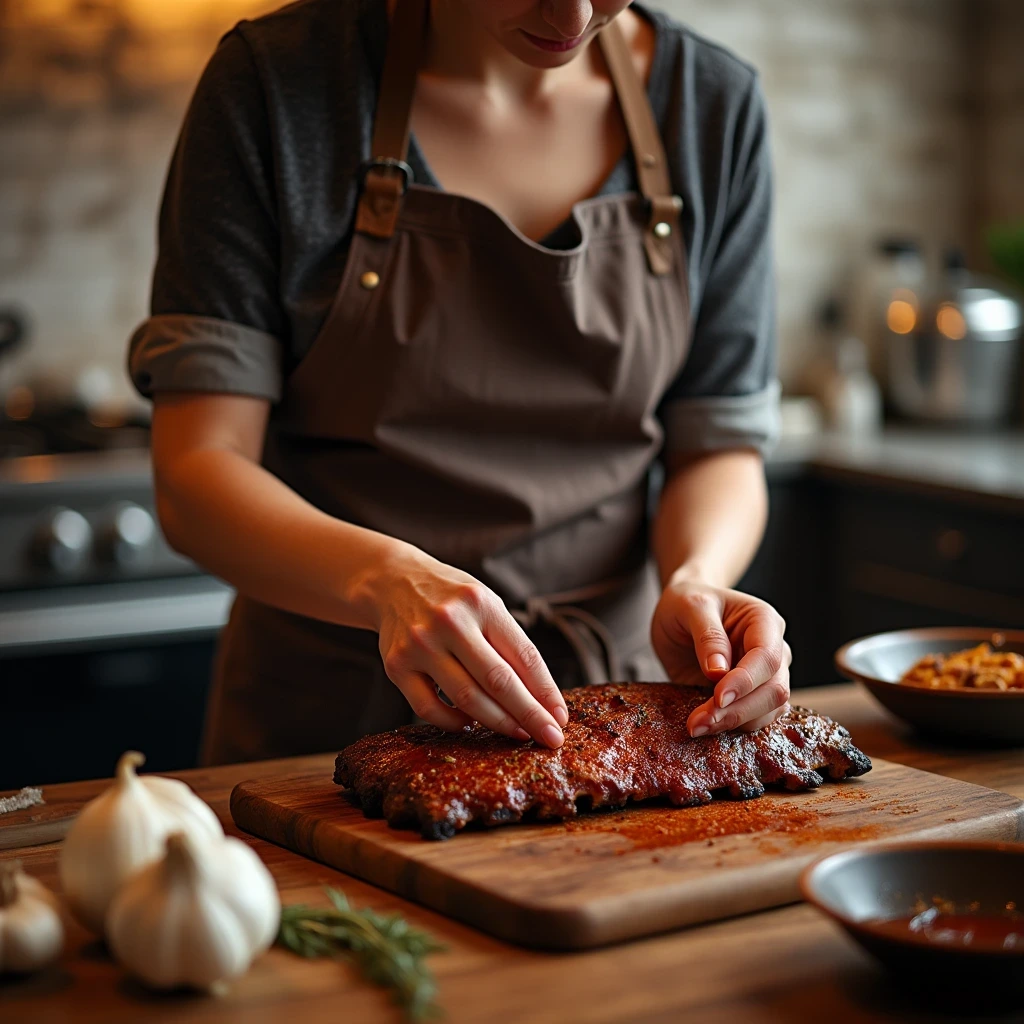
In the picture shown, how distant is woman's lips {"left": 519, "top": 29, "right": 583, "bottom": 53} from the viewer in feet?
4.06

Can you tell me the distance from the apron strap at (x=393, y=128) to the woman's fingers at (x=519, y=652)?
1.69ft

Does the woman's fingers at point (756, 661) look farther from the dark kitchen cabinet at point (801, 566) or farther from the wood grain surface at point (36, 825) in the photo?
the dark kitchen cabinet at point (801, 566)

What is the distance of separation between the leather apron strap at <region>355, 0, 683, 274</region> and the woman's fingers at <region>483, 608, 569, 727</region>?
51 centimetres

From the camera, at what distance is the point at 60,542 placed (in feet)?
7.80

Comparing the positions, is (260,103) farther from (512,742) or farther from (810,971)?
(810,971)

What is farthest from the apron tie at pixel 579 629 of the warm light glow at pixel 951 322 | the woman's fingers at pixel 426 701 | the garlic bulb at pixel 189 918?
the warm light glow at pixel 951 322

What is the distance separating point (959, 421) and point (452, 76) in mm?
2148

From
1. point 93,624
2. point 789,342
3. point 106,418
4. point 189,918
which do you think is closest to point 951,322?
point 789,342

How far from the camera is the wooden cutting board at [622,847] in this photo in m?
0.87

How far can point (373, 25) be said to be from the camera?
146cm

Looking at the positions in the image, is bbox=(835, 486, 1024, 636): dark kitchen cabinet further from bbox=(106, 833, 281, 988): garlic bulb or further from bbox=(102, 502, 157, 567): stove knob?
bbox=(106, 833, 281, 988): garlic bulb

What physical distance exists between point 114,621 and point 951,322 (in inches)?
77.2

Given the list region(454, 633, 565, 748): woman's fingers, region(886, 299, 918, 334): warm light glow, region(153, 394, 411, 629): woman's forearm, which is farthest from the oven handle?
region(886, 299, 918, 334): warm light glow

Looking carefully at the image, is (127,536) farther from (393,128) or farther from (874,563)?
(874,563)
